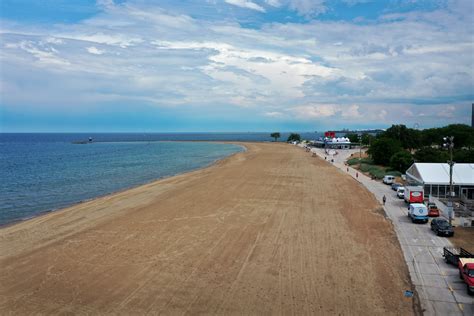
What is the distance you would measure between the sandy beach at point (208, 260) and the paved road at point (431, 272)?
600 millimetres

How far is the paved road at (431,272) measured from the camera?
492 inches

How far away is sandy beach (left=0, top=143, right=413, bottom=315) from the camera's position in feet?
43.4

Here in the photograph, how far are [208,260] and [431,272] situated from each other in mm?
10124

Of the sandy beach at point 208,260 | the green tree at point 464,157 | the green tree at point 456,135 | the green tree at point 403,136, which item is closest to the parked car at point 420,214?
the sandy beach at point 208,260

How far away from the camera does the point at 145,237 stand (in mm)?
20844

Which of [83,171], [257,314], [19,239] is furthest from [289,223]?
[83,171]

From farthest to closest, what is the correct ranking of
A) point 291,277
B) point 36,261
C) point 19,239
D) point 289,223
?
1. point 289,223
2. point 19,239
3. point 36,261
4. point 291,277

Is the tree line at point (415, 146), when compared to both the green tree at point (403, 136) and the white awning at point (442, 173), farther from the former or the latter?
the white awning at point (442, 173)

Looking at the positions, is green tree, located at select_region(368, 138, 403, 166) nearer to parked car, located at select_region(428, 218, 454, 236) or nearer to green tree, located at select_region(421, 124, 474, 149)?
green tree, located at select_region(421, 124, 474, 149)

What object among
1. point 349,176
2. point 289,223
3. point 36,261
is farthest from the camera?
point 349,176

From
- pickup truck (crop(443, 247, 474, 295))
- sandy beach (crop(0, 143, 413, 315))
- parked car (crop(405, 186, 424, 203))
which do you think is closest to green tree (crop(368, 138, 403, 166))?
sandy beach (crop(0, 143, 413, 315))

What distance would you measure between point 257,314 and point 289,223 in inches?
449

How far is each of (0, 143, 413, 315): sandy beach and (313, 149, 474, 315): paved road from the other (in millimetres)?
600

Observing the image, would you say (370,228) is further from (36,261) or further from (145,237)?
(36,261)
